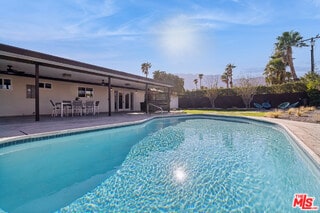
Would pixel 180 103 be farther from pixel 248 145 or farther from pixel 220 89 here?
pixel 248 145

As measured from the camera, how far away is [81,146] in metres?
5.95

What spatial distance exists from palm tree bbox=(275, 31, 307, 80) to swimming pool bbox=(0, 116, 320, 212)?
79.1ft

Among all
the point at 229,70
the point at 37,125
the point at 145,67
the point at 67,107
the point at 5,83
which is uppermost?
the point at 145,67

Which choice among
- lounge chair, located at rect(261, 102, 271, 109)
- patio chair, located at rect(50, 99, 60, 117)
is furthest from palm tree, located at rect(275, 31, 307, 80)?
patio chair, located at rect(50, 99, 60, 117)

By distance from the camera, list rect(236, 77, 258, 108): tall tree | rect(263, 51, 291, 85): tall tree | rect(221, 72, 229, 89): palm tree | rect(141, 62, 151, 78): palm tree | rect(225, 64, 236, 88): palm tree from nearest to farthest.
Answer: rect(236, 77, 258, 108): tall tree, rect(263, 51, 291, 85): tall tree, rect(225, 64, 236, 88): palm tree, rect(221, 72, 229, 89): palm tree, rect(141, 62, 151, 78): palm tree

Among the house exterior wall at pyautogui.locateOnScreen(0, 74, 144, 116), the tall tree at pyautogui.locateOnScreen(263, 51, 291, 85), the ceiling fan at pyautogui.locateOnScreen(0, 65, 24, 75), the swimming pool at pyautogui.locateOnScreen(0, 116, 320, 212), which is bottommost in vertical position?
the swimming pool at pyautogui.locateOnScreen(0, 116, 320, 212)

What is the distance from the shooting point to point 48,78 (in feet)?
41.0

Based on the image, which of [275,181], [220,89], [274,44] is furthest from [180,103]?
[275,181]

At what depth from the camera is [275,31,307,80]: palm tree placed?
24.4 m

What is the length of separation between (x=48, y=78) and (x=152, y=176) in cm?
1179

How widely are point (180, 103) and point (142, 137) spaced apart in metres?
18.3

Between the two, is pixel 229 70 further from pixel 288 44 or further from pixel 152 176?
→ pixel 152 176

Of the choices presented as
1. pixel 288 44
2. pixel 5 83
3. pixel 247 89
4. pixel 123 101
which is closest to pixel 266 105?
pixel 247 89

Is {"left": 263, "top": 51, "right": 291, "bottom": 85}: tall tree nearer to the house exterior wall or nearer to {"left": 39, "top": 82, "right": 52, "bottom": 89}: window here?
the house exterior wall
